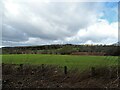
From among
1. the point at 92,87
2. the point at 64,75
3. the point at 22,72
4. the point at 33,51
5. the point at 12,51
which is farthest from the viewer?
the point at 33,51

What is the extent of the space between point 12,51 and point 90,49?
671 cm

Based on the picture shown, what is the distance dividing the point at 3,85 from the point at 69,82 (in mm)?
2868

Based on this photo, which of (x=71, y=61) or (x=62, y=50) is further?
(x=62, y=50)

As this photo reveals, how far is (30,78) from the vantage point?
43.8ft

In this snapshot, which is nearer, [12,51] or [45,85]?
[45,85]

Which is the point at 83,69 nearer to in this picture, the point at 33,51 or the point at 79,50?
the point at 79,50

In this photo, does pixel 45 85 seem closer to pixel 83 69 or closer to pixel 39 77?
pixel 39 77

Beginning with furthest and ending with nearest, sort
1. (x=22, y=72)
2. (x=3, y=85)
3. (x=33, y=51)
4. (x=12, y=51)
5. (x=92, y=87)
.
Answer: (x=33, y=51) → (x=12, y=51) → (x=22, y=72) → (x=3, y=85) → (x=92, y=87)

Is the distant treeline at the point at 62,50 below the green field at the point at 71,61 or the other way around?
the other way around

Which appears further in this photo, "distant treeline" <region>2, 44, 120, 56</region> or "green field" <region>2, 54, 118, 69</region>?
"distant treeline" <region>2, 44, 120, 56</region>

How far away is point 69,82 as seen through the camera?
12680 millimetres

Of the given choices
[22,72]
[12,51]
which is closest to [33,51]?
[12,51]

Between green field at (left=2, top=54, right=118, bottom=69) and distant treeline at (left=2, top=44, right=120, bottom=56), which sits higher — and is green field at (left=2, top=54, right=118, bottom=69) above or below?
below

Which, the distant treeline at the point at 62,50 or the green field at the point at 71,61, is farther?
the distant treeline at the point at 62,50
